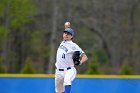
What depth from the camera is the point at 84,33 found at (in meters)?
37.2

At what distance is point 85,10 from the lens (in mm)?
35438

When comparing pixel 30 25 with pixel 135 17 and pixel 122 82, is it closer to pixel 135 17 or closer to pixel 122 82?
pixel 135 17

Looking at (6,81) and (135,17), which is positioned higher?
(135,17)

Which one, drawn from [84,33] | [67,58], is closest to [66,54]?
[67,58]

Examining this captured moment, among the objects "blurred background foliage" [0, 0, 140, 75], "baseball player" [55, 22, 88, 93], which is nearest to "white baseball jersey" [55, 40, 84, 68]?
"baseball player" [55, 22, 88, 93]

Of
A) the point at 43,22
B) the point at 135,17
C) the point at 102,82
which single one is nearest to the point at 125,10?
the point at 135,17

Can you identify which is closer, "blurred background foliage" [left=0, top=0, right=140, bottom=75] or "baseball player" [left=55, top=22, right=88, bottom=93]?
"baseball player" [left=55, top=22, right=88, bottom=93]

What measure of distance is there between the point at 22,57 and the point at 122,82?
2789cm

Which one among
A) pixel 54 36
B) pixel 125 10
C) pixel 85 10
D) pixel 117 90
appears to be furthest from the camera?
pixel 125 10

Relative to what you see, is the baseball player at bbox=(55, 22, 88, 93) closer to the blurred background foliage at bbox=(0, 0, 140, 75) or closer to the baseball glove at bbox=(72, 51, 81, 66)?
the baseball glove at bbox=(72, 51, 81, 66)

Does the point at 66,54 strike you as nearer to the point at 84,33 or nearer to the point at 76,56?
the point at 76,56

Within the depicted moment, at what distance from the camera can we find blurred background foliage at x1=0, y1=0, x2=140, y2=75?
112ft

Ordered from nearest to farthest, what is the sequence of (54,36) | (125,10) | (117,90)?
(117,90) < (54,36) < (125,10)

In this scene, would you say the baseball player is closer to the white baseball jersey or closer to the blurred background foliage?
the white baseball jersey
